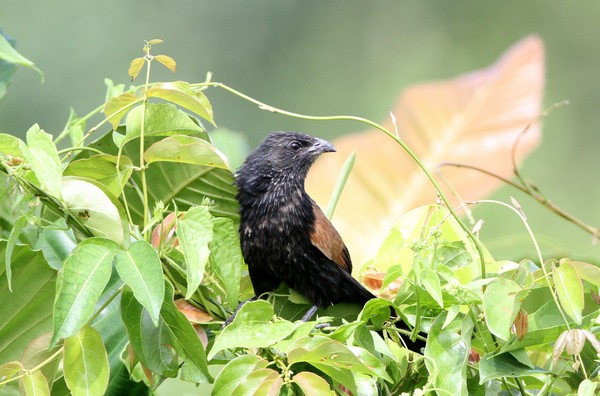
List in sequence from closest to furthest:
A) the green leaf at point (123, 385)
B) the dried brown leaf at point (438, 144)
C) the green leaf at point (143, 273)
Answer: the green leaf at point (143, 273) < the green leaf at point (123, 385) < the dried brown leaf at point (438, 144)

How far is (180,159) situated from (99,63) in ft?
15.2

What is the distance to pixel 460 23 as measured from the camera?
6.26 metres

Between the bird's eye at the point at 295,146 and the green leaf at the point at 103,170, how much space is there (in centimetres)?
70

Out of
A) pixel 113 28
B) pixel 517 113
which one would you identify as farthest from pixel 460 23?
pixel 517 113

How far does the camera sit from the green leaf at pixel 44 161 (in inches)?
30.0

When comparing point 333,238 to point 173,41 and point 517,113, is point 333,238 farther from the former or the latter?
point 173,41

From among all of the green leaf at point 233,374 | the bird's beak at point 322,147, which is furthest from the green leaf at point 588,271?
the bird's beak at point 322,147

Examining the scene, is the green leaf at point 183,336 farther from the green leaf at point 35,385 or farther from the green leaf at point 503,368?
the green leaf at point 503,368

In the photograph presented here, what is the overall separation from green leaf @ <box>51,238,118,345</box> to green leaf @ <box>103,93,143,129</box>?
0.19 meters

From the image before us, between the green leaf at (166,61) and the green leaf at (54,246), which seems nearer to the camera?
the green leaf at (166,61)

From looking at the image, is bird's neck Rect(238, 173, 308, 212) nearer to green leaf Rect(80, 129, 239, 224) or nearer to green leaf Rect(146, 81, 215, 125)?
green leaf Rect(80, 129, 239, 224)

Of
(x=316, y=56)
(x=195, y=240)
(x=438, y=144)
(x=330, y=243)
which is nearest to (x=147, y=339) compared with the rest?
(x=195, y=240)

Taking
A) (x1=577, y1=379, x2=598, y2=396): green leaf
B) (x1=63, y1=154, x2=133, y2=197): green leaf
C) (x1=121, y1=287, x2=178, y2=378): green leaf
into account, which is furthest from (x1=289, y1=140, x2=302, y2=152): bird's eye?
(x1=577, y1=379, x2=598, y2=396): green leaf

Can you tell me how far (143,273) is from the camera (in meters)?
0.75
